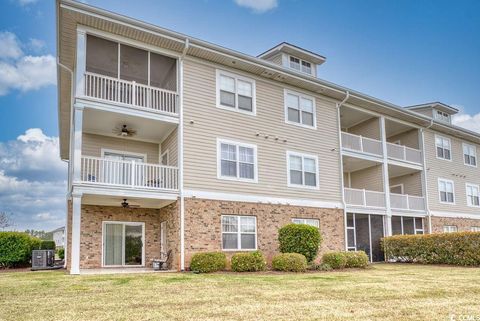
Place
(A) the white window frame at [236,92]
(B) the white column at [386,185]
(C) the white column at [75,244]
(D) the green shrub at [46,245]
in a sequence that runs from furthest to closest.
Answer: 1. (B) the white column at [386,185]
2. (D) the green shrub at [46,245]
3. (A) the white window frame at [236,92]
4. (C) the white column at [75,244]

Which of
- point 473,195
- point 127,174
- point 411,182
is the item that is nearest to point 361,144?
point 411,182

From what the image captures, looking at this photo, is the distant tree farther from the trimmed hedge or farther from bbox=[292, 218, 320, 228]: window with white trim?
the trimmed hedge

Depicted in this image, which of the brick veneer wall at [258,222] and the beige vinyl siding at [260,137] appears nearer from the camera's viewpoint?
the brick veneer wall at [258,222]

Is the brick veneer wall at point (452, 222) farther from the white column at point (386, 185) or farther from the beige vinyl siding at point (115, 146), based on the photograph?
the beige vinyl siding at point (115, 146)

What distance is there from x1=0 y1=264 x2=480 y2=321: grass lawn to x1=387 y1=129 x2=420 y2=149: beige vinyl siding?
1484 centimetres

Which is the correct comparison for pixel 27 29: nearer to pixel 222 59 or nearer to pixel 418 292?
pixel 222 59

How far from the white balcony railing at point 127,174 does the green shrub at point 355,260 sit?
23.8 feet

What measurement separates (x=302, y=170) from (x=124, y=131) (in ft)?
26.0

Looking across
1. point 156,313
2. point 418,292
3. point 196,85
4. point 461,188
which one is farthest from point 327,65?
point 156,313

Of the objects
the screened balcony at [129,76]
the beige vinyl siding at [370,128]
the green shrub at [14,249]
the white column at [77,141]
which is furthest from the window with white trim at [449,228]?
the green shrub at [14,249]

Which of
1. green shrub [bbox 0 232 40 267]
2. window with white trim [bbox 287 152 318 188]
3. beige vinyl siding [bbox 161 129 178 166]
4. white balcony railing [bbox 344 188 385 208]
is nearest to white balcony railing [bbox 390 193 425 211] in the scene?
white balcony railing [bbox 344 188 385 208]

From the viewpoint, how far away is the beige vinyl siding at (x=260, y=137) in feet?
53.3

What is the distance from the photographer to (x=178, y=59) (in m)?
16.4

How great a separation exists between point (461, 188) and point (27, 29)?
87.8 feet
